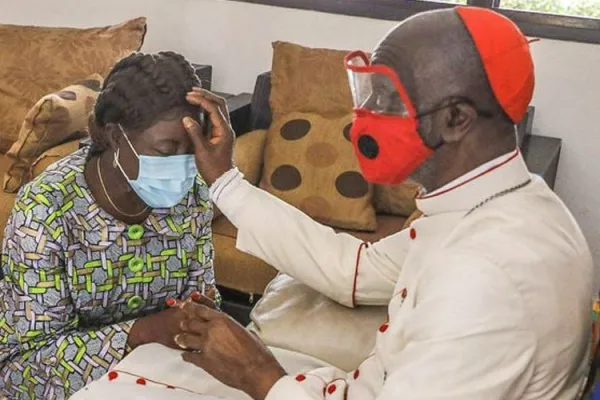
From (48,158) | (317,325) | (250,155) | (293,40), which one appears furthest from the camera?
(293,40)

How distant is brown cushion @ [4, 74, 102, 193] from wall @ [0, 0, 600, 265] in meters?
0.81

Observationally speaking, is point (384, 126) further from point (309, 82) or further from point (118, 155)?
point (309, 82)

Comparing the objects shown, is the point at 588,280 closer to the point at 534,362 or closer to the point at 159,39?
the point at 534,362

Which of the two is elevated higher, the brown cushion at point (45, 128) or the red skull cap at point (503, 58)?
the red skull cap at point (503, 58)

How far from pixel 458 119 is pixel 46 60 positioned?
221cm

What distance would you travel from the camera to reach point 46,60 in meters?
2.98

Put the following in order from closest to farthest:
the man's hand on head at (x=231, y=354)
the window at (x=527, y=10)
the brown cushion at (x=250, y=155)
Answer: the man's hand on head at (x=231, y=354) < the brown cushion at (x=250, y=155) < the window at (x=527, y=10)

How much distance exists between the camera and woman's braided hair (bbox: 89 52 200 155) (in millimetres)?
1585

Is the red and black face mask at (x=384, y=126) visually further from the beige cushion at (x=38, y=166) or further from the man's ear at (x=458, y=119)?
the beige cushion at (x=38, y=166)

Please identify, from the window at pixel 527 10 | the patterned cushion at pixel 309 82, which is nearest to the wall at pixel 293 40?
the window at pixel 527 10

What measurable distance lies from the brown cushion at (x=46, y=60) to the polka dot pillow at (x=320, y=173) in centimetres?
73

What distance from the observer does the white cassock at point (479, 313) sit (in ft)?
3.45

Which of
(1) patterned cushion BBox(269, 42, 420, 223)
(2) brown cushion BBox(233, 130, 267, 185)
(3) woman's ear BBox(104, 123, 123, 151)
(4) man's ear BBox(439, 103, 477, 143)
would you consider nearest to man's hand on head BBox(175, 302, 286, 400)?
(3) woman's ear BBox(104, 123, 123, 151)

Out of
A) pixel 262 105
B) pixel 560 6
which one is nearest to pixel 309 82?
pixel 262 105
